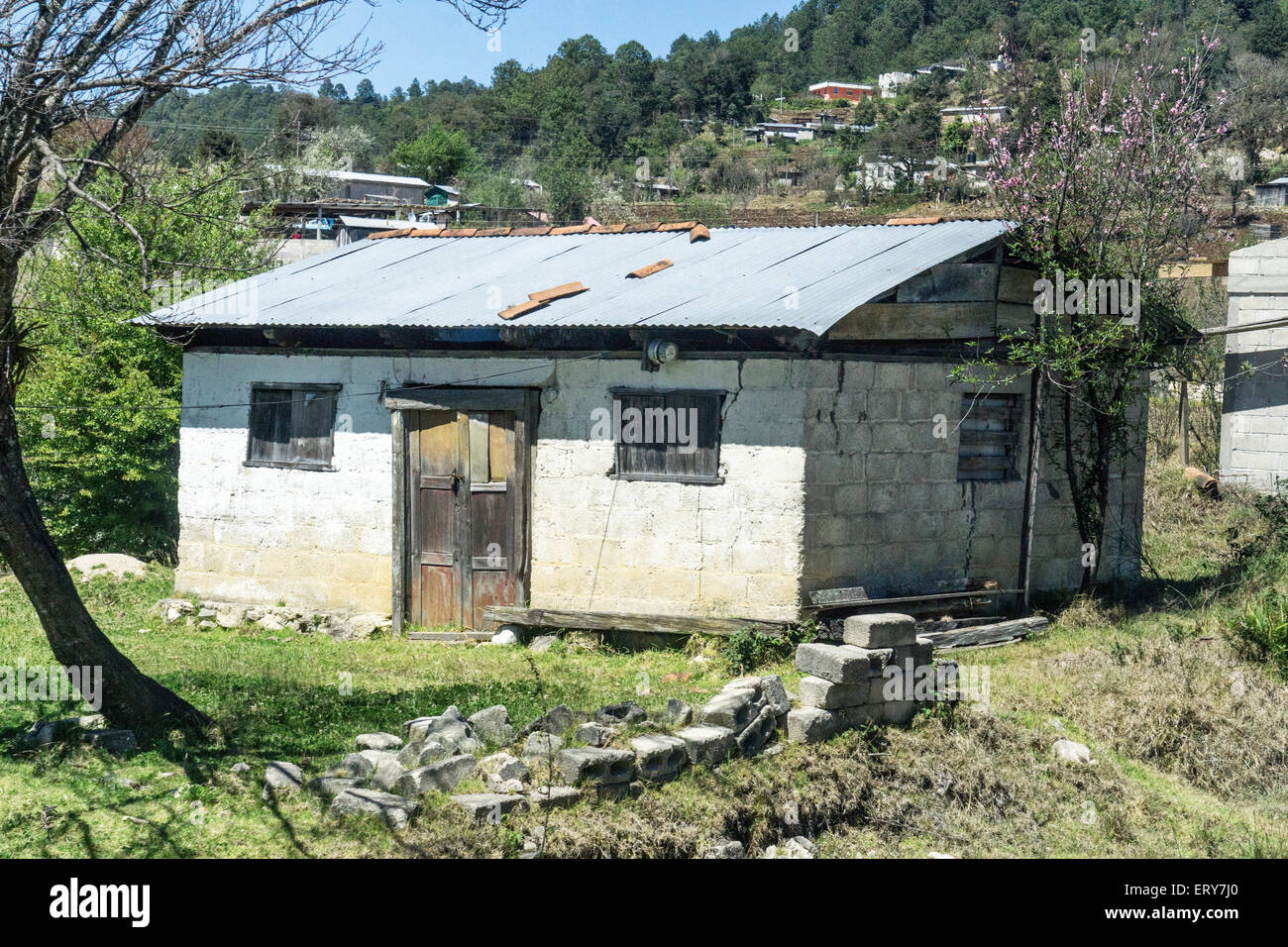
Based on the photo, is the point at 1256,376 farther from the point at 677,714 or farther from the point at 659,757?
the point at 659,757

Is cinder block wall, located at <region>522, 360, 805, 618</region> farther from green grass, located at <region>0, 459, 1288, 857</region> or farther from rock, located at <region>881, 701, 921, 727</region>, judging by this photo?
rock, located at <region>881, 701, 921, 727</region>

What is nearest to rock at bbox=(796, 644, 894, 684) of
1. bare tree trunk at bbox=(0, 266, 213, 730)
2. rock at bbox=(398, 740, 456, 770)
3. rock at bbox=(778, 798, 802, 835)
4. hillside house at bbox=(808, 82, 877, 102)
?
rock at bbox=(778, 798, 802, 835)

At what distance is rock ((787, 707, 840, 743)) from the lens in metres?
7.98

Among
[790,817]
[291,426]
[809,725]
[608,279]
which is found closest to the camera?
[790,817]

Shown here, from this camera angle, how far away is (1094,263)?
11898 millimetres

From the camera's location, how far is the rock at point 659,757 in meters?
7.14

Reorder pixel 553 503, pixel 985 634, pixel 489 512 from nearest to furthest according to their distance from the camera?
pixel 985 634
pixel 553 503
pixel 489 512

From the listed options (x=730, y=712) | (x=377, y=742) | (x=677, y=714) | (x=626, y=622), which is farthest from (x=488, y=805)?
(x=626, y=622)

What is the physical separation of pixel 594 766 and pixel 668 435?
Result: 4.76 metres

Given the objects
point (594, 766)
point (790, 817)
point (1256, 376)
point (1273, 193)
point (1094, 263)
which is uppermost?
point (1273, 193)

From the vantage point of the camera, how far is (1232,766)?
26.6 ft

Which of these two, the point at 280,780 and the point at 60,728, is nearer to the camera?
the point at 280,780

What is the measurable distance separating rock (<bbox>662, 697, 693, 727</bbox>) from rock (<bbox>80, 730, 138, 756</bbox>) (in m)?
3.37

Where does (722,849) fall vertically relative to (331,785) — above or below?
below
